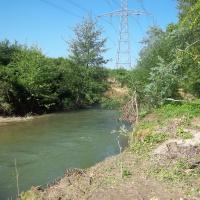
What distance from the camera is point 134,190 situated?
29.1 ft

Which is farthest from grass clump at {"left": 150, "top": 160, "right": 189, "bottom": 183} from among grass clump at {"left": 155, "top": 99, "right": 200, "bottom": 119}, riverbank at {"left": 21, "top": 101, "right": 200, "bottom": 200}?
grass clump at {"left": 155, "top": 99, "right": 200, "bottom": 119}

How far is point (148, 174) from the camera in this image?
9922mm

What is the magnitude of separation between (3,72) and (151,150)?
18175 mm

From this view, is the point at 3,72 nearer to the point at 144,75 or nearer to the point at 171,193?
the point at 144,75

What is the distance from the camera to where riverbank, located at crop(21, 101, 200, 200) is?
883cm

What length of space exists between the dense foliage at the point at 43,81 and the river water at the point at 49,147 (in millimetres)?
3007

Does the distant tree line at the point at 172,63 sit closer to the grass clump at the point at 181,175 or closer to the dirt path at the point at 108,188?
the grass clump at the point at 181,175

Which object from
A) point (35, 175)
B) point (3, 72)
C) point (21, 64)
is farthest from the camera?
point (21, 64)

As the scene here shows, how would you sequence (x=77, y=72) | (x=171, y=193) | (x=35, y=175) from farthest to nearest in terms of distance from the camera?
(x=77, y=72)
(x=35, y=175)
(x=171, y=193)

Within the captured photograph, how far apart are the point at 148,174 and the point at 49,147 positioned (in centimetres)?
833

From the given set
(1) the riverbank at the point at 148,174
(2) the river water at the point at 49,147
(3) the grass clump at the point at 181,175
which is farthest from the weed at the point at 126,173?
(2) the river water at the point at 49,147

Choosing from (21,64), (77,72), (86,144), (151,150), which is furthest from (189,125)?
(77,72)

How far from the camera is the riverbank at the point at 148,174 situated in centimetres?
883

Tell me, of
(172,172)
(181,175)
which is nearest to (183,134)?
(172,172)
